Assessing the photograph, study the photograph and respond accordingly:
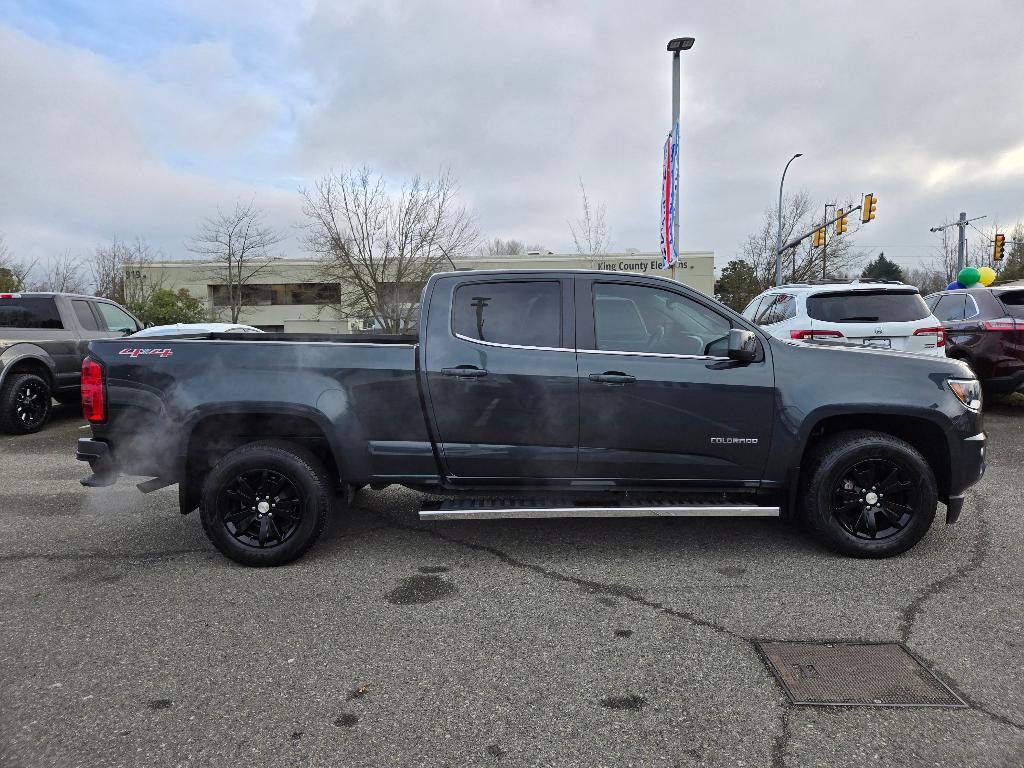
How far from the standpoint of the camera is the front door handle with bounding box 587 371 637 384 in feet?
12.8

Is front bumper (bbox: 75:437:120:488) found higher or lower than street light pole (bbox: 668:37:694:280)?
lower

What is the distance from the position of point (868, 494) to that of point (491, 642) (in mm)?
2528

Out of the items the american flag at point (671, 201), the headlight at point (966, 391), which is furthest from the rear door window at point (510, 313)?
the american flag at point (671, 201)

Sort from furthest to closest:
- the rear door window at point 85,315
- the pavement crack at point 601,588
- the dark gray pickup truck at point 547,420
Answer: the rear door window at point 85,315 → the dark gray pickup truck at point 547,420 → the pavement crack at point 601,588

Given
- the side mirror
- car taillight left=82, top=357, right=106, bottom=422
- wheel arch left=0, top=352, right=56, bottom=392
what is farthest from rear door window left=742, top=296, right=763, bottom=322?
wheel arch left=0, top=352, right=56, bottom=392

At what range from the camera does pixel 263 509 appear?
13.2ft

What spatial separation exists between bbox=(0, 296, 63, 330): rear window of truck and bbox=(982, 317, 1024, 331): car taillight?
12.6 m

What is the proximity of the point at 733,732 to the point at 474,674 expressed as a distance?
1049mm

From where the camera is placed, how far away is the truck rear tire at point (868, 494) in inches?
155

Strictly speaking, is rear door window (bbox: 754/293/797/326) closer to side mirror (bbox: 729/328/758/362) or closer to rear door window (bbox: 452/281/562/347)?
side mirror (bbox: 729/328/758/362)

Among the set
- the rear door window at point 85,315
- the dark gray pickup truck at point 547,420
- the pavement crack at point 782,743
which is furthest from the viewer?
the rear door window at point 85,315

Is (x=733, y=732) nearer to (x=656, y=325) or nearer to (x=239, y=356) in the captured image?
(x=656, y=325)

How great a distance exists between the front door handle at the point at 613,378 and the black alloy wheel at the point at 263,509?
6.33ft

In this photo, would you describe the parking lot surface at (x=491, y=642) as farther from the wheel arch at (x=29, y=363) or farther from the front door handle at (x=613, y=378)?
the wheel arch at (x=29, y=363)
